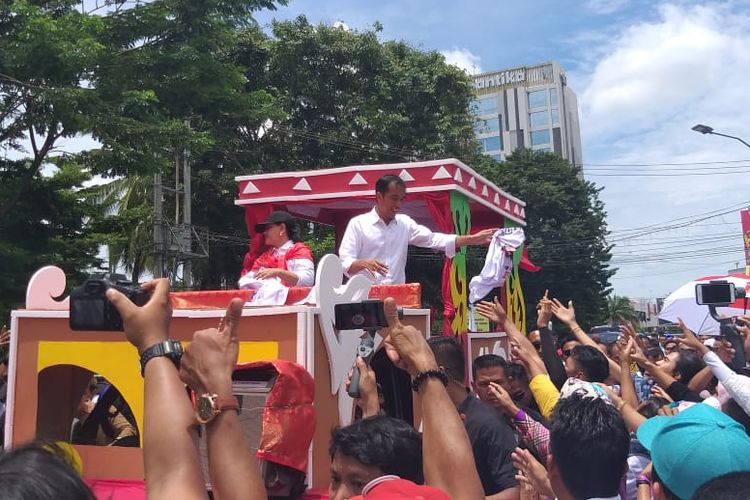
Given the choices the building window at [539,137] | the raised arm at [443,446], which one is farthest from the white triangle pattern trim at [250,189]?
the building window at [539,137]

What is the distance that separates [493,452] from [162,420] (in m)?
1.62

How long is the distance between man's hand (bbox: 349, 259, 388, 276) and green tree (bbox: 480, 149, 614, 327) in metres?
21.0

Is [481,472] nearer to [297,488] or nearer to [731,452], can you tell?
[297,488]

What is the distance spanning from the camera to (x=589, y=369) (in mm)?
3838

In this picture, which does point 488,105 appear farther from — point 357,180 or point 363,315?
point 363,315

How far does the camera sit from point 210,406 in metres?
1.56

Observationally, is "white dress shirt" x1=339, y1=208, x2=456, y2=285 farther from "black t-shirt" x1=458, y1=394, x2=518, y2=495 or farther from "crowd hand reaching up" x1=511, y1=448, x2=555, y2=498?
"crowd hand reaching up" x1=511, y1=448, x2=555, y2=498

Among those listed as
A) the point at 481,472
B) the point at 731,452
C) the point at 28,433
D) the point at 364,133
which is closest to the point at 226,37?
the point at 364,133

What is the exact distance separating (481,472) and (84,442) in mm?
3235

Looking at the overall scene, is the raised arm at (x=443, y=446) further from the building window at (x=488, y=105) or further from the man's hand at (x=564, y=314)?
the building window at (x=488, y=105)

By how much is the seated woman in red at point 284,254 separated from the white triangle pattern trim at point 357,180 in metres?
1.31

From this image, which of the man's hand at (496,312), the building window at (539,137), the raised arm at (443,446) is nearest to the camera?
the raised arm at (443,446)

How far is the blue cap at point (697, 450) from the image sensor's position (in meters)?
1.72

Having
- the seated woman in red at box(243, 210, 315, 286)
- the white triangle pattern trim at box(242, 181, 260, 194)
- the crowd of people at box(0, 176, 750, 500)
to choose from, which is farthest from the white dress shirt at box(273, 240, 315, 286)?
the white triangle pattern trim at box(242, 181, 260, 194)
